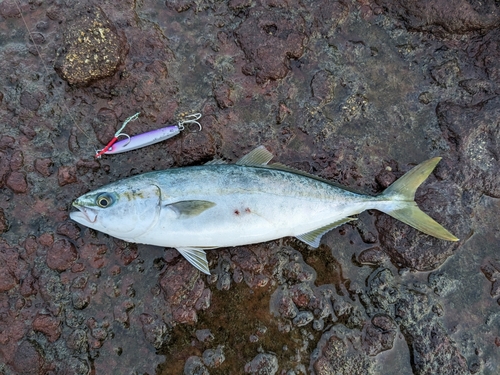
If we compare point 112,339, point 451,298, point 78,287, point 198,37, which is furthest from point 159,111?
point 451,298

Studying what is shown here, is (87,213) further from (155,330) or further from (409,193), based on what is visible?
(409,193)

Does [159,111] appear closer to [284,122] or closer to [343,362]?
[284,122]

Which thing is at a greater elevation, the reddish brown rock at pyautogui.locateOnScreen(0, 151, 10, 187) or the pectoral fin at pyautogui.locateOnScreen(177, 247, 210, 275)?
the reddish brown rock at pyautogui.locateOnScreen(0, 151, 10, 187)

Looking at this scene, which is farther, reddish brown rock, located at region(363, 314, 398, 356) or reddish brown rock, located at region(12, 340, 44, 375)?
reddish brown rock, located at region(363, 314, 398, 356)

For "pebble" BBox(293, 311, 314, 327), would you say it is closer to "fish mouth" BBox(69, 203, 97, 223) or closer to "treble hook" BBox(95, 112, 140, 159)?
"fish mouth" BBox(69, 203, 97, 223)

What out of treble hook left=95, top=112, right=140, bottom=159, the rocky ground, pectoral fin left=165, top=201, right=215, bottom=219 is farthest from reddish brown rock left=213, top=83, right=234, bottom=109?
pectoral fin left=165, top=201, right=215, bottom=219

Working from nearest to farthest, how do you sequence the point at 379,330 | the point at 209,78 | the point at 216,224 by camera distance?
the point at 216,224 → the point at 379,330 → the point at 209,78

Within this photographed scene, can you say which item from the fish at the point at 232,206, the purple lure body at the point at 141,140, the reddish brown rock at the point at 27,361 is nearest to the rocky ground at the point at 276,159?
the reddish brown rock at the point at 27,361
